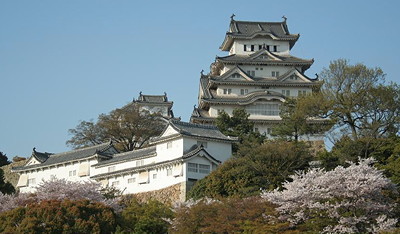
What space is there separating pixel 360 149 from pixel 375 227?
10.1 meters

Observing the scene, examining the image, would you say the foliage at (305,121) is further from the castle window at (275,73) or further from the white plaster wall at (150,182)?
the castle window at (275,73)

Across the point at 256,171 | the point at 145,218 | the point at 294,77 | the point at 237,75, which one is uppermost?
the point at 237,75

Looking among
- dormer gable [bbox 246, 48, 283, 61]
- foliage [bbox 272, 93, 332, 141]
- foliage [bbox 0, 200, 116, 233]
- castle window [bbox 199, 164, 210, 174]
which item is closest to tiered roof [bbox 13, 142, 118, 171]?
castle window [bbox 199, 164, 210, 174]

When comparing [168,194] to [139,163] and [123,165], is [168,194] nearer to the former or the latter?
[139,163]

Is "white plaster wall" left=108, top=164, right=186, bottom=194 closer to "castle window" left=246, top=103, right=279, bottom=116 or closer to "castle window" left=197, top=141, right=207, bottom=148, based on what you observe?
"castle window" left=197, top=141, right=207, bottom=148

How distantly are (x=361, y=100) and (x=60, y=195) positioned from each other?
19208mm

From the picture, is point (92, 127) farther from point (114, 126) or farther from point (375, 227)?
point (375, 227)

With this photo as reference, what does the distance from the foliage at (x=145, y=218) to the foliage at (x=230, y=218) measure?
104 centimetres

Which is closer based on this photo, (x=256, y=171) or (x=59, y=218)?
(x=59, y=218)

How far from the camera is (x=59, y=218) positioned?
34.0 metres

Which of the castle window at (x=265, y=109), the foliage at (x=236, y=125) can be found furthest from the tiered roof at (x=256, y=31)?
the foliage at (x=236, y=125)

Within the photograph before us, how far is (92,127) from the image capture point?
60.9 metres

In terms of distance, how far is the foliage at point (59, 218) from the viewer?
33.7 meters

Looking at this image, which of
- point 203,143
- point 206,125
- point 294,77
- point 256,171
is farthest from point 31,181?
point 294,77
